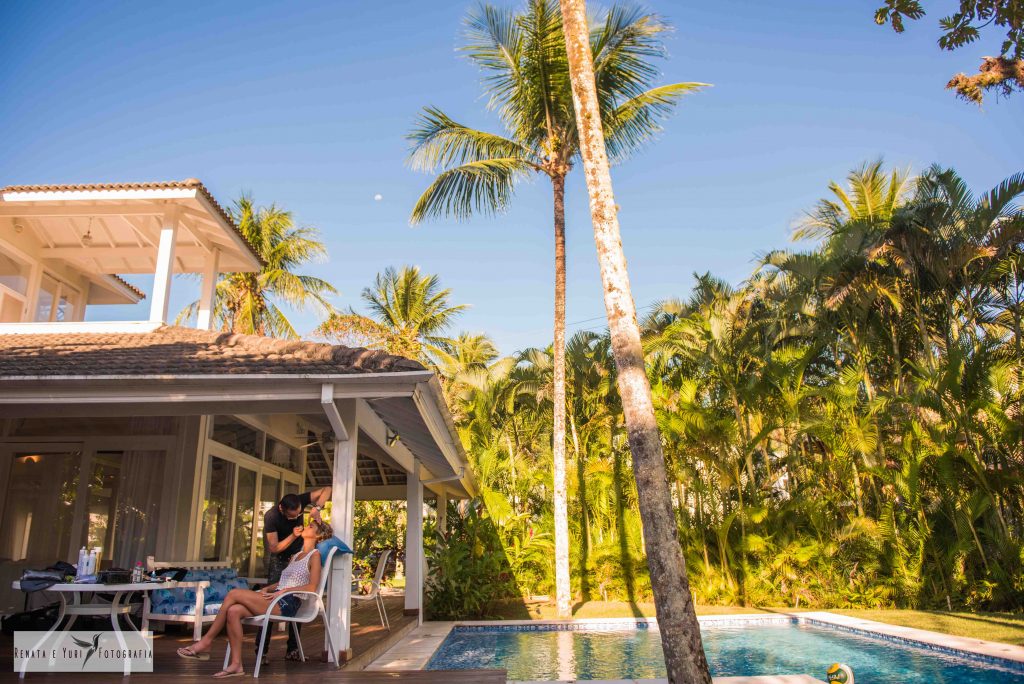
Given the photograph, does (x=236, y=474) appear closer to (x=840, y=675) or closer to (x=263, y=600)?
(x=263, y=600)

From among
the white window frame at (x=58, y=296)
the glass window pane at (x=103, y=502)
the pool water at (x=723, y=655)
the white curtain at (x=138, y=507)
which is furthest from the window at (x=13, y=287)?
the pool water at (x=723, y=655)

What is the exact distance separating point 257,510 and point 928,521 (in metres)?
11.3

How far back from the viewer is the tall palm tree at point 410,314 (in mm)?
23234

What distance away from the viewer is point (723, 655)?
8.54m

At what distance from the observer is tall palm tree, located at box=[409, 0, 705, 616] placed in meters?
12.1

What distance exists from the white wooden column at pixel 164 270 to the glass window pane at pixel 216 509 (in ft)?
6.70

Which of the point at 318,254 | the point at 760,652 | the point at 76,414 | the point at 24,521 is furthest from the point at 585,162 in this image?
the point at 318,254

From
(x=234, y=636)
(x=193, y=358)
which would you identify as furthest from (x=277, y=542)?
(x=193, y=358)

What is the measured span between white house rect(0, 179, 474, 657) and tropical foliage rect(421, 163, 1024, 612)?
3475 millimetres

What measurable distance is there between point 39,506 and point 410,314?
17.0 m

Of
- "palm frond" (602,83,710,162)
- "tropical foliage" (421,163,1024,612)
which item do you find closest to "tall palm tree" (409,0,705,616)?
"palm frond" (602,83,710,162)

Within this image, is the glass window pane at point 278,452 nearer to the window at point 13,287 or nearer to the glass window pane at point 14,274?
the window at point 13,287

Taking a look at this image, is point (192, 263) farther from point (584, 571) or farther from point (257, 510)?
point (584, 571)

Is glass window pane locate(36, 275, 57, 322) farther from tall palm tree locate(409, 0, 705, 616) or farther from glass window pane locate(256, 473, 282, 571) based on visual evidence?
tall palm tree locate(409, 0, 705, 616)
